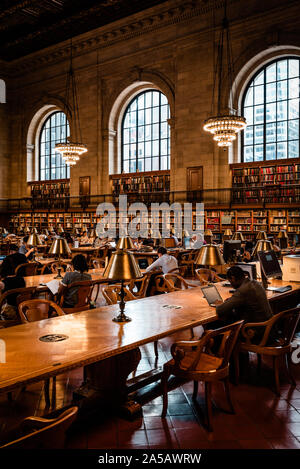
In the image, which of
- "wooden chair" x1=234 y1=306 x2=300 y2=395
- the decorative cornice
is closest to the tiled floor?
"wooden chair" x1=234 y1=306 x2=300 y2=395

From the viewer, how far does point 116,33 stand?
16.5 m

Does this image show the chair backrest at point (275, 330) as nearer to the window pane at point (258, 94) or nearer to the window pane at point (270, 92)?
the window pane at point (270, 92)

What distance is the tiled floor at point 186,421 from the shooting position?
268 centimetres

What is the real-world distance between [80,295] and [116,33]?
1467 cm

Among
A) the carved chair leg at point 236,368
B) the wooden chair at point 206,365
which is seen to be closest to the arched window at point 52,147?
the carved chair leg at point 236,368

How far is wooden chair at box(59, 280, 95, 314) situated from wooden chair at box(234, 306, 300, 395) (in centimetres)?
196

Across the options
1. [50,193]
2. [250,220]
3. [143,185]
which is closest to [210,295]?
[250,220]

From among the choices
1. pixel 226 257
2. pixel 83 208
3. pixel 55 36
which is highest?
pixel 55 36

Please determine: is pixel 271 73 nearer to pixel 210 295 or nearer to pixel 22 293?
pixel 210 295

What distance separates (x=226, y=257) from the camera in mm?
6672

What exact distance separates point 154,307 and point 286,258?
7.98ft

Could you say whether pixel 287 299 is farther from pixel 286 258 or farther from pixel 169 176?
pixel 169 176

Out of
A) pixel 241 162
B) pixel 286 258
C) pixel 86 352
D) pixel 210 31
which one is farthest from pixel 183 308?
pixel 210 31

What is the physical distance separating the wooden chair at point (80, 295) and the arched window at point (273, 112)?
1060 centimetres
